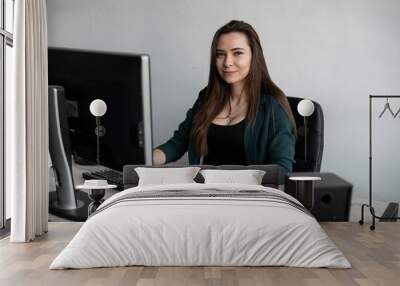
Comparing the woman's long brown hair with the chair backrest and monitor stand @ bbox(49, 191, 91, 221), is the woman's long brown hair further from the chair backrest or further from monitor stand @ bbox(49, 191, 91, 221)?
monitor stand @ bbox(49, 191, 91, 221)

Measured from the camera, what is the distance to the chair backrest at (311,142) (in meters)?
6.01

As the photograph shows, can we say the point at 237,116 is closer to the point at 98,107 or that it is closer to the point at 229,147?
the point at 229,147

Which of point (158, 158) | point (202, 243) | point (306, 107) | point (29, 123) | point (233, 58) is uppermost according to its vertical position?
point (233, 58)

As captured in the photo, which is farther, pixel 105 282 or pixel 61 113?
pixel 61 113

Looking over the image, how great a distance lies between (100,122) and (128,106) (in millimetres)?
320

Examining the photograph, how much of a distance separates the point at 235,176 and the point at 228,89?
94cm

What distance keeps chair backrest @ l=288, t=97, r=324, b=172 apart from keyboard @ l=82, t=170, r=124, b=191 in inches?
68.3

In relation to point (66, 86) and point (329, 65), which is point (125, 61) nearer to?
point (66, 86)

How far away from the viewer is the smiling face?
6.03 meters

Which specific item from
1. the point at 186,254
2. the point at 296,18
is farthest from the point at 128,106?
the point at 186,254

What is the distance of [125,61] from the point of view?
6023 mm

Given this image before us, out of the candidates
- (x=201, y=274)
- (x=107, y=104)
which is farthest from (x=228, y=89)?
(x=201, y=274)

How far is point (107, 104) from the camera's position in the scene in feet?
19.5

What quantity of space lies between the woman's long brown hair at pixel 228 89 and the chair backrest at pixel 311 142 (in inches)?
6.8
